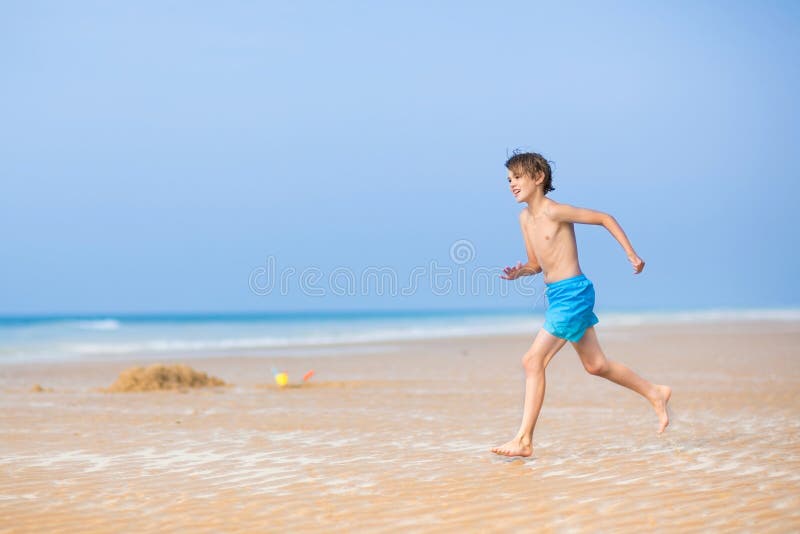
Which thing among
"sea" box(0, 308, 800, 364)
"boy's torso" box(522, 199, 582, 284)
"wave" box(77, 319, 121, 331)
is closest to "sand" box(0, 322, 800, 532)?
"boy's torso" box(522, 199, 582, 284)

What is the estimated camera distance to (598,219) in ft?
17.7

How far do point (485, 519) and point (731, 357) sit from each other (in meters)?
12.1

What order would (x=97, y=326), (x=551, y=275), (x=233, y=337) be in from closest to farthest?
(x=551, y=275) < (x=233, y=337) < (x=97, y=326)

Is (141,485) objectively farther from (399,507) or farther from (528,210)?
(528,210)

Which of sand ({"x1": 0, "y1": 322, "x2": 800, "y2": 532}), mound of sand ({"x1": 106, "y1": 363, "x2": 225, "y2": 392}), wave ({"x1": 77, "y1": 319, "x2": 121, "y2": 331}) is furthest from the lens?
wave ({"x1": 77, "y1": 319, "x2": 121, "y2": 331})

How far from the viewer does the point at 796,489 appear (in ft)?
14.4

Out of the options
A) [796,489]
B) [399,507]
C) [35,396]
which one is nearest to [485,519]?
[399,507]

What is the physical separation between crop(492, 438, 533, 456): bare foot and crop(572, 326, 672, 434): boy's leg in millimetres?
625

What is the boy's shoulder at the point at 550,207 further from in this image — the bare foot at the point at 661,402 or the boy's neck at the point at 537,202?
the bare foot at the point at 661,402

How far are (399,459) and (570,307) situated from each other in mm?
1438

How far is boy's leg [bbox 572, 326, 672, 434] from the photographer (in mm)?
5574

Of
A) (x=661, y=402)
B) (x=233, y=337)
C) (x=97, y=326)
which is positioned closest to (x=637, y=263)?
(x=661, y=402)

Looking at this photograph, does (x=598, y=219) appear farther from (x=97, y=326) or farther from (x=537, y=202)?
(x=97, y=326)

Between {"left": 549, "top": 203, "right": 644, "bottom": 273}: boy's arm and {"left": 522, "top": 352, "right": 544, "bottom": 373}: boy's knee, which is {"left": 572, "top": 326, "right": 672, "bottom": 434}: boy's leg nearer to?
{"left": 522, "top": 352, "right": 544, "bottom": 373}: boy's knee
